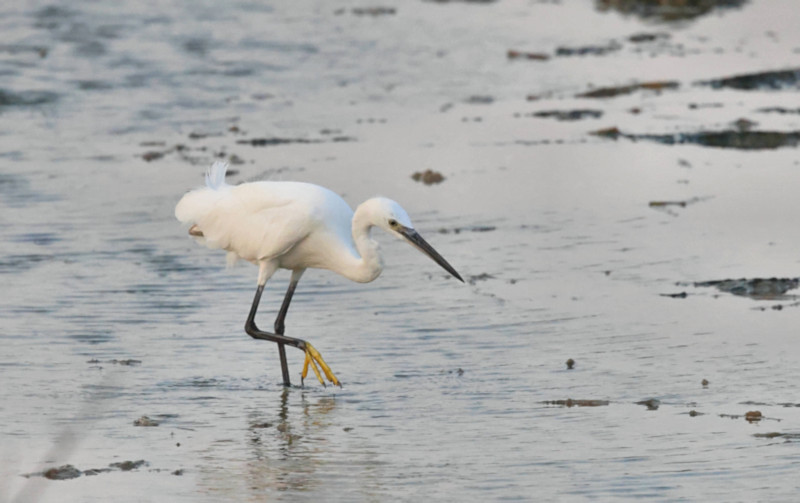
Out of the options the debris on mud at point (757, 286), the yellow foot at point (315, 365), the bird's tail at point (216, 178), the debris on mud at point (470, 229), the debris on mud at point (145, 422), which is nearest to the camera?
the debris on mud at point (145, 422)

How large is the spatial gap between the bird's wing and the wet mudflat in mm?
581

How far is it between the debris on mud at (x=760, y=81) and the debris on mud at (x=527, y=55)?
3.01m

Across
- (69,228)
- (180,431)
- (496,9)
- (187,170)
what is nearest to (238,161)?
(187,170)

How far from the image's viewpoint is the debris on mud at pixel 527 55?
20539 millimetres

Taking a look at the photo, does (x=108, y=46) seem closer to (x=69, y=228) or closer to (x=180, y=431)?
(x=69, y=228)

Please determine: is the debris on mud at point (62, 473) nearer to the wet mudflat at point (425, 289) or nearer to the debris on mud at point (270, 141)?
the wet mudflat at point (425, 289)

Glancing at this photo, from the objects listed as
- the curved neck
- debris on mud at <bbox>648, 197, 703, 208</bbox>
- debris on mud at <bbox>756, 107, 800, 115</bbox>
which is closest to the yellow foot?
the curved neck

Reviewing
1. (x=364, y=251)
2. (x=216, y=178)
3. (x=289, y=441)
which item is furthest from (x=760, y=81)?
(x=289, y=441)

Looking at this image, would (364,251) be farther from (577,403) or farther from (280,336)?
(577,403)

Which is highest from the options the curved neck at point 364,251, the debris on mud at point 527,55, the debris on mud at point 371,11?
the curved neck at point 364,251

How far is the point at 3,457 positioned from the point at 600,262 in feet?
16.3

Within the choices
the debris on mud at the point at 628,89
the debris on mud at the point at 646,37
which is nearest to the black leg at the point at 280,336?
the debris on mud at the point at 628,89

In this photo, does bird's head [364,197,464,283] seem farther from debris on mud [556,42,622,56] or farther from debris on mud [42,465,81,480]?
debris on mud [556,42,622,56]

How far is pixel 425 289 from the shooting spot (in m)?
9.63
